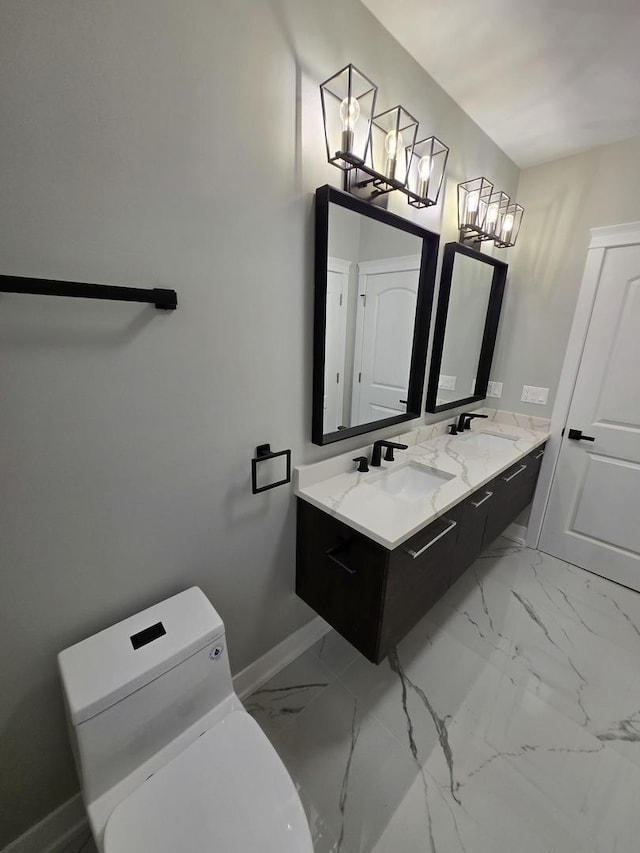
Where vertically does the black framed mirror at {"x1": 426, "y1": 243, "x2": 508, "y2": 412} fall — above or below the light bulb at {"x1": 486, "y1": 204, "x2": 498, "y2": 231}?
below

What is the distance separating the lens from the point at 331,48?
1.17m

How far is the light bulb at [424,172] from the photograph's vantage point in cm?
143

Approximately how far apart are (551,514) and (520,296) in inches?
62.4

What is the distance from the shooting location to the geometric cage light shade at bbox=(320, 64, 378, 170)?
3.76ft

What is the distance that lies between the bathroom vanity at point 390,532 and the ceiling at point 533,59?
168cm

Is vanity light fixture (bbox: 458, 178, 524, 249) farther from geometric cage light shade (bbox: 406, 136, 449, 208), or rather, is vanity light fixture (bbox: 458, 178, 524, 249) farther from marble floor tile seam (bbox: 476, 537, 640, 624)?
marble floor tile seam (bbox: 476, 537, 640, 624)

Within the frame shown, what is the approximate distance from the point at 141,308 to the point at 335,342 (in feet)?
2.56

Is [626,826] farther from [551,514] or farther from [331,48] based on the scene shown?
[331,48]

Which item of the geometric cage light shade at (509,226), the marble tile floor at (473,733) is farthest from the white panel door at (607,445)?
the geometric cage light shade at (509,226)

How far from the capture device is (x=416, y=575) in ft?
4.24

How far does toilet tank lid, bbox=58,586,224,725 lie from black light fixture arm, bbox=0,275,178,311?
2.96 feet

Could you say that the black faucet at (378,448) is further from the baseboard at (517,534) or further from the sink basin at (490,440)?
the baseboard at (517,534)

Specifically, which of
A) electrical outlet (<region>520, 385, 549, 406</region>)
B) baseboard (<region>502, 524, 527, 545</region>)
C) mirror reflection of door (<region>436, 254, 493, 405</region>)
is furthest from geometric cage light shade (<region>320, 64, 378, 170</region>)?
Result: baseboard (<region>502, 524, 527, 545</region>)

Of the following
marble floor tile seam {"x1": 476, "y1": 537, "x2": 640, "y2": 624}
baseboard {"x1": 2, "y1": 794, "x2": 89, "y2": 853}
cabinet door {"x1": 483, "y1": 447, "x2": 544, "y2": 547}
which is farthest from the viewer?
marble floor tile seam {"x1": 476, "y1": 537, "x2": 640, "y2": 624}
